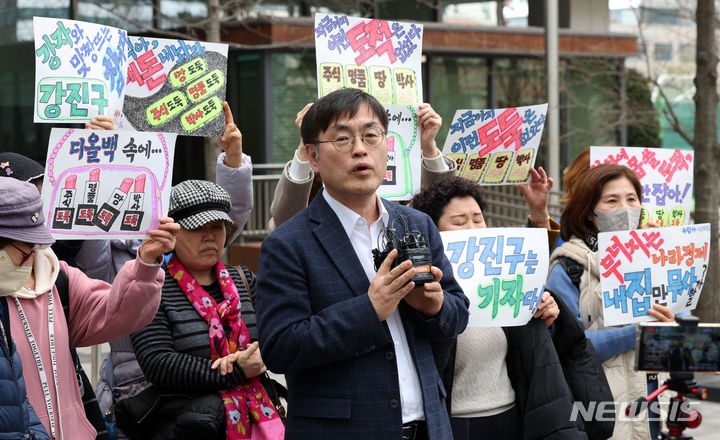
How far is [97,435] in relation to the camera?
333cm

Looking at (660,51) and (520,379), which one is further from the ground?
(660,51)

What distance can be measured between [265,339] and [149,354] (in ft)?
3.41

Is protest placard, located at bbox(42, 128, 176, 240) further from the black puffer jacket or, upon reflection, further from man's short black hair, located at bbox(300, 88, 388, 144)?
the black puffer jacket

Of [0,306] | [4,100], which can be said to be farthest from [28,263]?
[4,100]

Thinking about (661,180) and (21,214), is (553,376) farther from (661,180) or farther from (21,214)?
(661,180)

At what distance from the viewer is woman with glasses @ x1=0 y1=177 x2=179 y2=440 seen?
119 inches

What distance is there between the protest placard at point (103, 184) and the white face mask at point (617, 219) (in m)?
2.15

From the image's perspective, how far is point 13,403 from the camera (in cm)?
282

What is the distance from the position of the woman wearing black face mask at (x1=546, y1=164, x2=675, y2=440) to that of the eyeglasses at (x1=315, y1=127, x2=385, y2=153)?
1635mm

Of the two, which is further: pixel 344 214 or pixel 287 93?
pixel 287 93

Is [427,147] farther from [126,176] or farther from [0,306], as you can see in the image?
[0,306]

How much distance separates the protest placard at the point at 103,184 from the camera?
3.47 meters

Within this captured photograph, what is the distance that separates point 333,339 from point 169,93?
194 centimetres

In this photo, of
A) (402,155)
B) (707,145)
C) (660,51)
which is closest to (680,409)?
(402,155)
